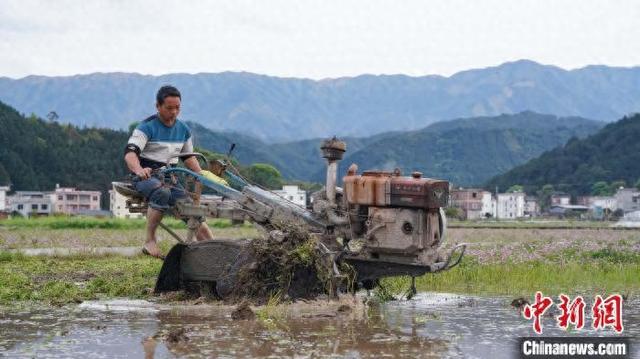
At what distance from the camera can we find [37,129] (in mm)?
125688

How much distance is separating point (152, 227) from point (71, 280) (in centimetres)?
277

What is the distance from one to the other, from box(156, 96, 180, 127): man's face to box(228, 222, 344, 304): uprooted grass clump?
1930 mm

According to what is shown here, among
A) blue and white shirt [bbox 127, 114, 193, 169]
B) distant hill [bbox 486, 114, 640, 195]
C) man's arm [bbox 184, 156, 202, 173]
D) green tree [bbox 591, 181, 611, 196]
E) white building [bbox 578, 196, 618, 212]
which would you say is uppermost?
distant hill [bbox 486, 114, 640, 195]

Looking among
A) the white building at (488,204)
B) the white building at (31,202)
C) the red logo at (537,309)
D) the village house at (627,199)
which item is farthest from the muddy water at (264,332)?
the white building at (488,204)

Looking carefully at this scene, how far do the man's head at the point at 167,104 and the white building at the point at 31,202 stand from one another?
10423 centimetres

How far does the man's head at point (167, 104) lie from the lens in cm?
1037

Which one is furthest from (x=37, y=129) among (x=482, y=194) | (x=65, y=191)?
(x=482, y=194)

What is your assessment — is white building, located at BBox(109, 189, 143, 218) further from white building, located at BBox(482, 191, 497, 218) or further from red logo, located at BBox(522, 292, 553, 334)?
red logo, located at BBox(522, 292, 553, 334)

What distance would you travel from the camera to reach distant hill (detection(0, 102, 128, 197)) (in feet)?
399

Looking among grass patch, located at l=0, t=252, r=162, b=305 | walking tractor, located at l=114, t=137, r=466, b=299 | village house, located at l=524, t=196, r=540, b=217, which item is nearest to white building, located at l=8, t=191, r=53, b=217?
village house, located at l=524, t=196, r=540, b=217

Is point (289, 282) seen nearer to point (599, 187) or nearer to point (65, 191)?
point (65, 191)

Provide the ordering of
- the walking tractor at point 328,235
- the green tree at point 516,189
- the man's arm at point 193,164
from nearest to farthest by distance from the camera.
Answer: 1. the walking tractor at point 328,235
2. the man's arm at point 193,164
3. the green tree at point 516,189

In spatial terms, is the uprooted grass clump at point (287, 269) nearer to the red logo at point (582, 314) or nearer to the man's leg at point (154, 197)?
the man's leg at point (154, 197)

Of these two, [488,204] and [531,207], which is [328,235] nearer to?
[531,207]
